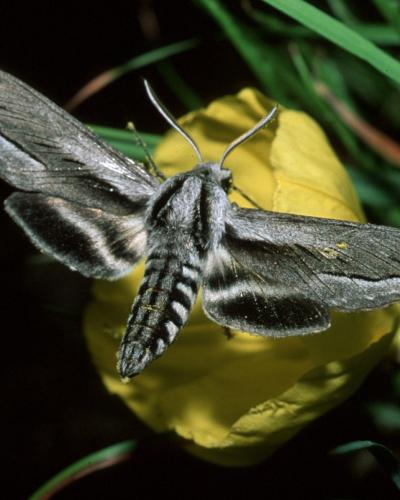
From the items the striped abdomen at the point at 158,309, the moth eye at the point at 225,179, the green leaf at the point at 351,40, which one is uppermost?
the green leaf at the point at 351,40

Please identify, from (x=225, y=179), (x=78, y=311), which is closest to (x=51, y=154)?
(x=225, y=179)

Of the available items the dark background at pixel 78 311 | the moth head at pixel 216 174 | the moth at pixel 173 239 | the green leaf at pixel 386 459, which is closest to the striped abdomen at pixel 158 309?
the moth at pixel 173 239

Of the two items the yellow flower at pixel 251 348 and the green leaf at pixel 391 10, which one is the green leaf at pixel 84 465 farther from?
the green leaf at pixel 391 10

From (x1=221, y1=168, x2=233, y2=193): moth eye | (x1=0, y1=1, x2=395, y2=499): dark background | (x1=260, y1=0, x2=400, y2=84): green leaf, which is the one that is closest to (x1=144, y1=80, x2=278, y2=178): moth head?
(x1=221, y1=168, x2=233, y2=193): moth eye

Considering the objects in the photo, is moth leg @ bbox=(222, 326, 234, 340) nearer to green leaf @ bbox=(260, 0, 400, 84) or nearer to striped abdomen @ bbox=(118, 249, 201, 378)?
striped abdomen @ bbox=(118, 249, 201, 378)

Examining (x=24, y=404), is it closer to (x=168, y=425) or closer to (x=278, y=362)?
(x=168, y=425)

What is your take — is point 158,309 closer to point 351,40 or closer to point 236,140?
point 236,140
